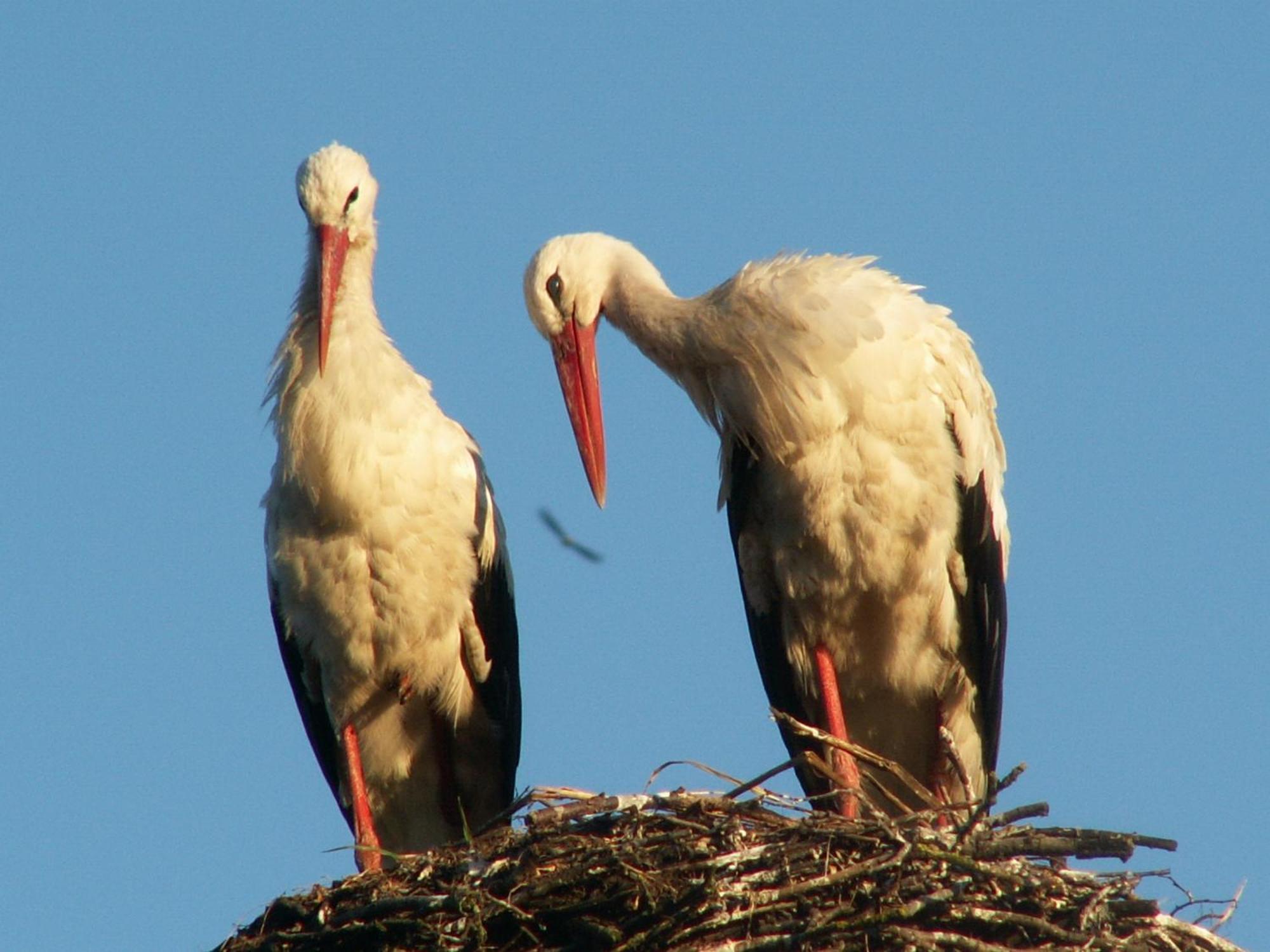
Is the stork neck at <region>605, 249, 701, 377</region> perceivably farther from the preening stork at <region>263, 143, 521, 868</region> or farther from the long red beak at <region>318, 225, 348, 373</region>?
the long red beak at <region>318, 225, 348, 373</region>

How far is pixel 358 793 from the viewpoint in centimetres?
708

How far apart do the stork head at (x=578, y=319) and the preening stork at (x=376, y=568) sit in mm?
335

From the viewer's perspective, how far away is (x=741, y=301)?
683cm

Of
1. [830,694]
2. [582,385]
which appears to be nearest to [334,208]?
[582,385]

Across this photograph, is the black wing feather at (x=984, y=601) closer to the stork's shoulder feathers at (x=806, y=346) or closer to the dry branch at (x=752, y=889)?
the stork's shoulder feathers at (x=806, y=346)

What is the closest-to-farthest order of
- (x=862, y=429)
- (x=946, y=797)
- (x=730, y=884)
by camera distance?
(x=730, y=884)
(x=862, y=429)
(x=946, y=797)

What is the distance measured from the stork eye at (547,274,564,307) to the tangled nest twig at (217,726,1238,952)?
1.99m

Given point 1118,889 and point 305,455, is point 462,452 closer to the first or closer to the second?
point 305,455

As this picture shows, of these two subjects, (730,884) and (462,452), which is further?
(462,452)

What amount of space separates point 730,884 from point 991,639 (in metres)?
1.62

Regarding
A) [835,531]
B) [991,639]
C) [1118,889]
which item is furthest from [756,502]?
[1118,889]

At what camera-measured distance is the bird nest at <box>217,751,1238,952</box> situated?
5496 mm

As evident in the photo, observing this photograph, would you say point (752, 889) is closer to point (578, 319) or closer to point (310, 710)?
point (310, 710)

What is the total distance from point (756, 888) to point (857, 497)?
142 centimetres
